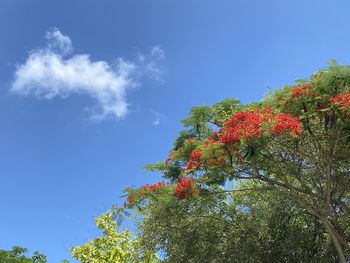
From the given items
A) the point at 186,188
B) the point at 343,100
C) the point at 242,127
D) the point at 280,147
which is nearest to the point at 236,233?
the point at 186,188

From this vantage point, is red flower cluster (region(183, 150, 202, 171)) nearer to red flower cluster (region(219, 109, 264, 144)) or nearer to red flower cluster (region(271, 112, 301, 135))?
red flower cluster (region(219, 109, 264, 144))

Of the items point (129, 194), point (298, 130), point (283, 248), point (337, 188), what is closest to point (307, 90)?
point (298, 130)

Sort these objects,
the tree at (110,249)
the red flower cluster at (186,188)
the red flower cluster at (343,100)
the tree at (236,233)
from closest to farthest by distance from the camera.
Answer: the red flower cluster at (343,100) → the red flower cluster at (186,188) → the tree at (236,233) → the tree at (110,249)

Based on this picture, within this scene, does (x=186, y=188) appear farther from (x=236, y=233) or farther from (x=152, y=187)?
(x=236, y=233)

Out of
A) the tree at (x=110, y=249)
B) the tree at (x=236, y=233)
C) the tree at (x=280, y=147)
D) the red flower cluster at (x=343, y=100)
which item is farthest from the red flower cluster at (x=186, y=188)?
the tree at (x=110, y=249)

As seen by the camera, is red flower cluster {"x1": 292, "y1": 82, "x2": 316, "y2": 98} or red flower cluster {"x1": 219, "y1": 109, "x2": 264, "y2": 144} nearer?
red flower cluster {"x1": 219, "y1": 109, "x2": 264, "y2": 144}

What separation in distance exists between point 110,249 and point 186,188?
32.6 ft

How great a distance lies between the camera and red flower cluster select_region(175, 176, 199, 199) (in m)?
18.7

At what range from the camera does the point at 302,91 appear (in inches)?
691

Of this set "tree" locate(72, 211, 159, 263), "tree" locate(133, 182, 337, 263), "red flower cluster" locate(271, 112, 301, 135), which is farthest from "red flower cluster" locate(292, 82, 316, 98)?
"tree" locate(72, 211, 159, 263)

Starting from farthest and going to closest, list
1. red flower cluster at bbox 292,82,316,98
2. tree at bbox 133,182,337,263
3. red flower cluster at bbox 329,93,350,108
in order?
tree at bbox 133,182,337,263 → red flower cluster at bbox 292,82,316,98 → red flower cluster at bbox 329,93,350,108

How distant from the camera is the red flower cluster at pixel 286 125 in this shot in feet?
53.8

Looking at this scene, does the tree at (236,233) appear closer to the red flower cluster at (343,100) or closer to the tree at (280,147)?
the tree at (280,147)

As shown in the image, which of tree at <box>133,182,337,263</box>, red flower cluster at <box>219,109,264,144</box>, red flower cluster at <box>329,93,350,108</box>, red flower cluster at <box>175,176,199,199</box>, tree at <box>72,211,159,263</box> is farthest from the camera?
tree at <box>72,211,159,263</box>
